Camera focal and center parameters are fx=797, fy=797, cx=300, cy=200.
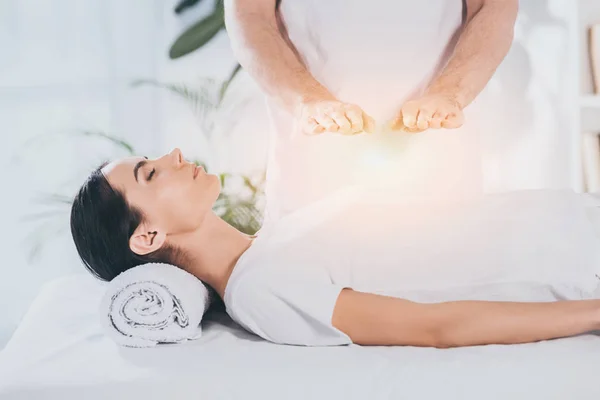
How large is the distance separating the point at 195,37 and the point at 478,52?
1.48 m

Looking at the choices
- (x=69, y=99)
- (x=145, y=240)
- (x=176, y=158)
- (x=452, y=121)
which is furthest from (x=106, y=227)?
(x=69, y=99)

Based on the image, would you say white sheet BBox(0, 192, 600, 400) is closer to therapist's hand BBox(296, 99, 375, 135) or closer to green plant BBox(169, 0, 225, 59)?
therapist's hand BBox(296, 99, 375, 135)

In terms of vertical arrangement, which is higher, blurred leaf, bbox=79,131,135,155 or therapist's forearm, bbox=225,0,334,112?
therapist's forearm, bbox=225,0,334,112

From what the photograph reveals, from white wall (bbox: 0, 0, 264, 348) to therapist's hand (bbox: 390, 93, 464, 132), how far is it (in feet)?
5.63

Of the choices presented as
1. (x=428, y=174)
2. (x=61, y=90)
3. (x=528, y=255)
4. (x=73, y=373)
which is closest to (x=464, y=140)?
(x=428, y=174)

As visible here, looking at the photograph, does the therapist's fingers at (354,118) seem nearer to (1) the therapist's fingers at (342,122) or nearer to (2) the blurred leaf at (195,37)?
(1) the therapist's fingers at (342,122)

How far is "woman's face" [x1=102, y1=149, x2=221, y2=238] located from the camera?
5.38ft

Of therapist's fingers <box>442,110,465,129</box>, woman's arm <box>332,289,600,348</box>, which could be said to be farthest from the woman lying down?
therapist's fingers <box>442,110,465,129</box>

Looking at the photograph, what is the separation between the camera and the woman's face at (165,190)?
1.64 meters

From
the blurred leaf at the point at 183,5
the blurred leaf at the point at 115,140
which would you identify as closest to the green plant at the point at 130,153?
the blurred leaf at the point at 115,140

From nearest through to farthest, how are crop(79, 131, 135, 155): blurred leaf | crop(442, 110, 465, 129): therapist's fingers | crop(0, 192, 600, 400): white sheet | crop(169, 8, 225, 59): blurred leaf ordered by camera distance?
crop(0, 192, 600, 400): white sheet
crop(442, 110, 465, 129): therapist's fingers
crop(79, 131, 135, 155): blurred leaf
crop(169, 8, 225, 59): blurred leaf

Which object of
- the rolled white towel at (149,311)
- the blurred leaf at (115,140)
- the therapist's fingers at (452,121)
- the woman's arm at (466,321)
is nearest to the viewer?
the woman's arm at (466,321)

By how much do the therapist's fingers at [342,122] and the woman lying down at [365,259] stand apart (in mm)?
223

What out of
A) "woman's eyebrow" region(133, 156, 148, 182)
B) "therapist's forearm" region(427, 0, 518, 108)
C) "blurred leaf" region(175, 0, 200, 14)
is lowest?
"woman's eyebrow" region(133, 156, 148, 182)
